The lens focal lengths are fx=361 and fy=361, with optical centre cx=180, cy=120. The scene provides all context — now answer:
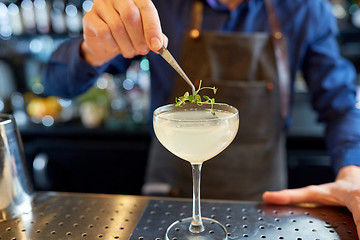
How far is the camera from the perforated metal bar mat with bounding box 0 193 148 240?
3.12ft

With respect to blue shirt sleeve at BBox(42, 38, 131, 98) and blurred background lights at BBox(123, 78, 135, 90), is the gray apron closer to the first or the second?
blue shirt sleeve at BBox(42, 38, 131, 98)

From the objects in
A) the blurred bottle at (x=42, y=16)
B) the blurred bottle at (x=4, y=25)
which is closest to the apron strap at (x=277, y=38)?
the blurred bottle at (x=42, y=16)

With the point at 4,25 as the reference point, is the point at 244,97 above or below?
below

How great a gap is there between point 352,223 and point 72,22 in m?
2.95

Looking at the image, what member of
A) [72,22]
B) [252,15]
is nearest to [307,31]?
[252,15]

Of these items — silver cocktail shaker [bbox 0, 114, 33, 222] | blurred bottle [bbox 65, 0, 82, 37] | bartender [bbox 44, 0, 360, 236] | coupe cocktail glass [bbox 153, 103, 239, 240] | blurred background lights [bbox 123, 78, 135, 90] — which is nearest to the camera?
coupe cocktail glass [bbox 153, 103, 239, 240]

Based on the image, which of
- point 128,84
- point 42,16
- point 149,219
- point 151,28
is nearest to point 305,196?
point 149,219

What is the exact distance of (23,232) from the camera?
0.97 m

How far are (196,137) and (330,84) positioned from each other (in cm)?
103

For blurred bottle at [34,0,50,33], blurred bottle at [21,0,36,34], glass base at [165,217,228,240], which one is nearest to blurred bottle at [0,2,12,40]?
blurred bottle at [21,0,36,34]

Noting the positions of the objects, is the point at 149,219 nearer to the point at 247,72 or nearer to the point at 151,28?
the point at 151,28

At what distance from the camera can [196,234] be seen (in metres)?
0.94

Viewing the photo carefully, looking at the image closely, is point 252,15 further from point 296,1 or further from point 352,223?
point 352,223

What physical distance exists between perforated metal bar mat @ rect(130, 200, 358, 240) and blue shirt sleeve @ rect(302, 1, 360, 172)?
15.9 inches
